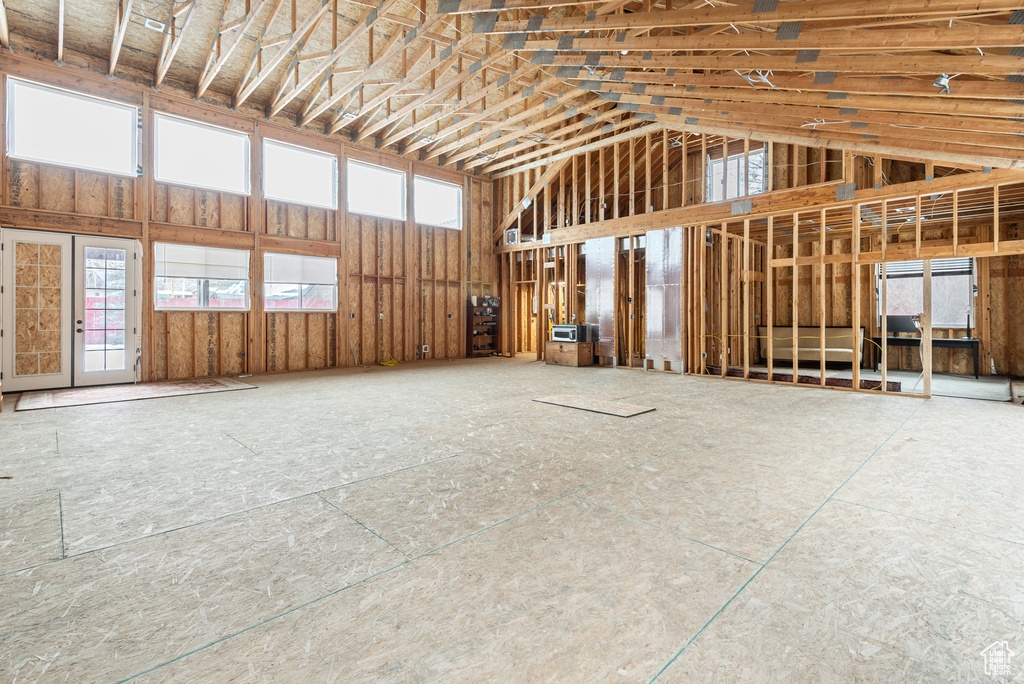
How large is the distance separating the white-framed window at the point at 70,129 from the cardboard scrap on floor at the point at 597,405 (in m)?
9.55

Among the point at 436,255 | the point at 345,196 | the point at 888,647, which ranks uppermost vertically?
the point at 345,196

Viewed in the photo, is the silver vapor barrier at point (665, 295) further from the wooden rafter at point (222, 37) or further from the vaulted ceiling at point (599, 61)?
the wooden rafter at point (222, 37)

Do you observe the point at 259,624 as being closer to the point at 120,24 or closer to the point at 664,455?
the point at 664,455

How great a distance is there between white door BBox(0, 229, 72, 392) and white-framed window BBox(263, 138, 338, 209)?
13.5 ft

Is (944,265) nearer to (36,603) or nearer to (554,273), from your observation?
(554,273)

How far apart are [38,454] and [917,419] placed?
9813mm

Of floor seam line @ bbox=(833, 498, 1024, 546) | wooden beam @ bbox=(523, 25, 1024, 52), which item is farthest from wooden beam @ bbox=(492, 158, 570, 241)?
floor seam line @ bbox=(833, 498, 1024, 546)

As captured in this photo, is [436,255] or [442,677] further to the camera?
[436,255]

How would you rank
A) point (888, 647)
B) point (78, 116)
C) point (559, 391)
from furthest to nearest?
point (78, 116)
point (559, 391)
point (888, 647)

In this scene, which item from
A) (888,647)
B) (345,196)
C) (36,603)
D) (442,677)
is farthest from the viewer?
(345,196)

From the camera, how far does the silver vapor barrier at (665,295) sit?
10531 millimetres

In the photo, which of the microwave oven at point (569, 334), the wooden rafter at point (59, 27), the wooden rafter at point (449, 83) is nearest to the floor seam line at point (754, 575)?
the wooden rafter at point (449, 83)

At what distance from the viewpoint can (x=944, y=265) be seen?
10547mm

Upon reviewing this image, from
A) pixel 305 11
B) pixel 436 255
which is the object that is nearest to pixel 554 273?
pixel 436 255
